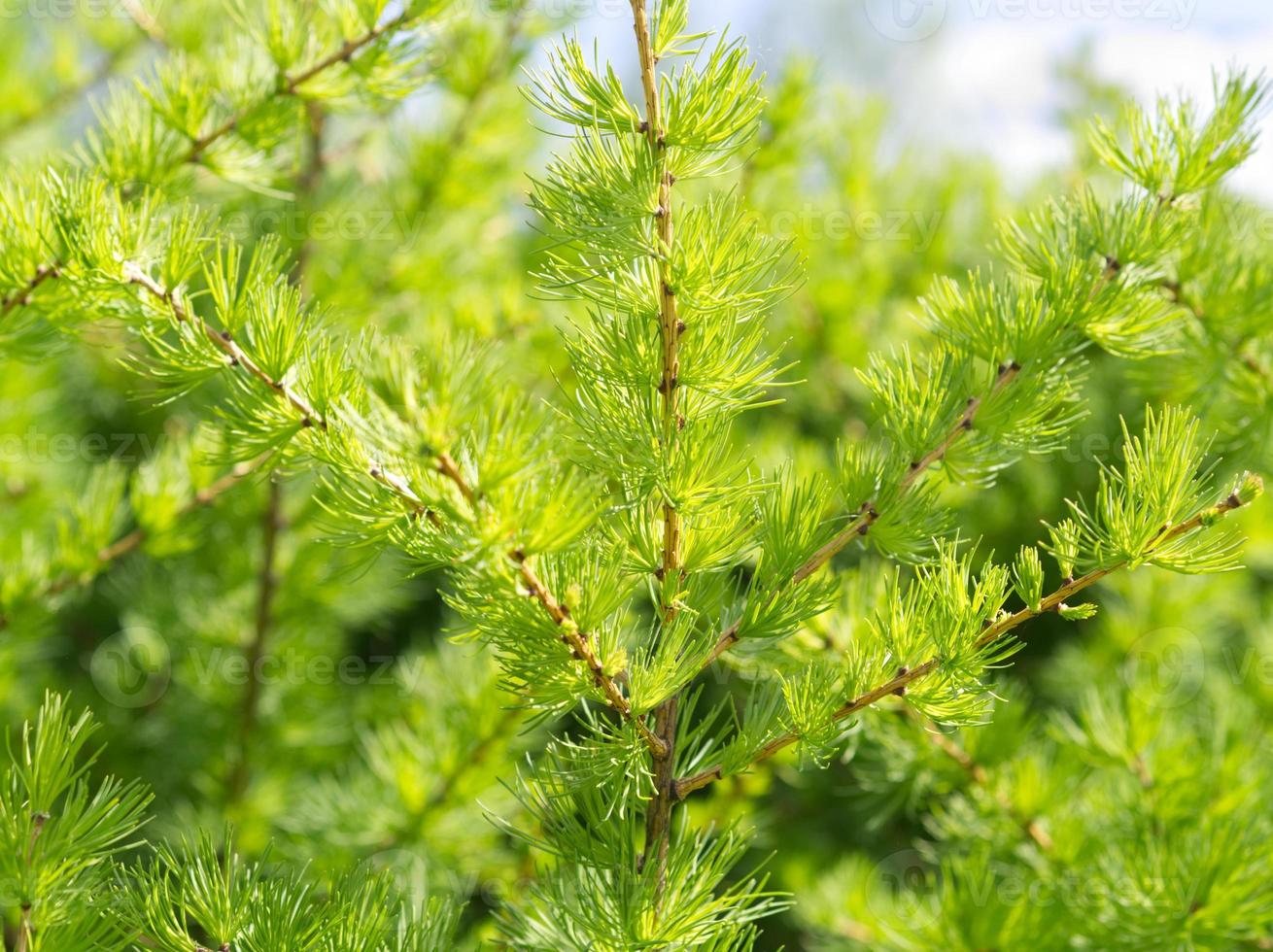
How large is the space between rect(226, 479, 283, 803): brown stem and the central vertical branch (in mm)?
415

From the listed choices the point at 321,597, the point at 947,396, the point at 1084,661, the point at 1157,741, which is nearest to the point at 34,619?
the point at 321,597

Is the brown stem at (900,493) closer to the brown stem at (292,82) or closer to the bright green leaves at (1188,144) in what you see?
the bright green leaves at (1188,144)

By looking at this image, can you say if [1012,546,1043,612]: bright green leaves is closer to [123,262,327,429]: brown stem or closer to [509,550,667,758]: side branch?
[509,550,667,758]: side branch

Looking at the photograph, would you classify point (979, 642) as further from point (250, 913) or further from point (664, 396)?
point (250, 913)

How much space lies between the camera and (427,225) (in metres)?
0.73

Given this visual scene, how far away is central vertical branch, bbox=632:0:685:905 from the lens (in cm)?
30

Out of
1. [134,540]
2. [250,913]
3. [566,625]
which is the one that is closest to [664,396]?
[566,625]

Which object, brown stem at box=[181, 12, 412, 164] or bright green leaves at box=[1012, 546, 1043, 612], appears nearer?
bright green leaves at box=[1012, 546, 1043, 612]

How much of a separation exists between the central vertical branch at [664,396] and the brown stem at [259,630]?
42cm

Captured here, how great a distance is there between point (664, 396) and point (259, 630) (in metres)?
0.47

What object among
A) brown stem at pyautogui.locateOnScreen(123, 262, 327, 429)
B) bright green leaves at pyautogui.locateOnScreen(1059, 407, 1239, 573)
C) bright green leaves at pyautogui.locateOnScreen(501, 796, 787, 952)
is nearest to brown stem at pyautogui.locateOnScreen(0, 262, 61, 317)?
brown stem at pyautogui.locateOnScreen(123, 262, 327, 429)

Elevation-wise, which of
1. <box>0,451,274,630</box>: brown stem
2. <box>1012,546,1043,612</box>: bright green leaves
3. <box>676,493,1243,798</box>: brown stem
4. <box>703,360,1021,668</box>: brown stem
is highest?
<box>0,451,274,630</box>: brown stem

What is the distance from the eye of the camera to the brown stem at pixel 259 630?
0.67 meters

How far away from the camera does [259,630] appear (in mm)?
682
